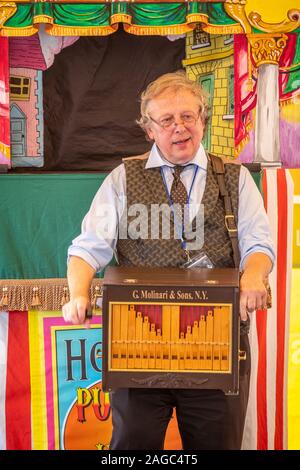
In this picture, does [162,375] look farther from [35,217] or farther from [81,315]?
[35,217]

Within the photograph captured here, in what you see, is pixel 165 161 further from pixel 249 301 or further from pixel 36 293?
pixel 36 293

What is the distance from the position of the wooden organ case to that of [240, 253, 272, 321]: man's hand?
7 cm

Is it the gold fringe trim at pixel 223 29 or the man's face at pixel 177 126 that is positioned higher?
the gold fringe trim at pixel 223 29

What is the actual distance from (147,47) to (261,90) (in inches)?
24.3

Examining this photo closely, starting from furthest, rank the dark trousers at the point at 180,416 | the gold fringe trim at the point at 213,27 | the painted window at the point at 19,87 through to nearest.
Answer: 1. the painted window at the point at 19,87
2. the gold fringe trim at the point at 213,27
3. the dark trousers at the point at 180,416

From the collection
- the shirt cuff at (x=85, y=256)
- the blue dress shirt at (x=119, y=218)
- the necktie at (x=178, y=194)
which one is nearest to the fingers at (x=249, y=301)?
the blue dress shirt at (x=119, y=218)

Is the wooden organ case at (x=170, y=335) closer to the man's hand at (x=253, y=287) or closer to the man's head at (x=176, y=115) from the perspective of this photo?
the man's hand at (x=253, y=287)

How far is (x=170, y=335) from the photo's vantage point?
1976 mm

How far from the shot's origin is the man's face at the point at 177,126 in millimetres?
2270

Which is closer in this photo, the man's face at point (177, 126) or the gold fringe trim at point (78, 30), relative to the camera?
the man's face at point (177, 126)

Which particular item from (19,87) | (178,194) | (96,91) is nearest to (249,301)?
(178,194)

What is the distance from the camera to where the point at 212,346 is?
1.98 metres

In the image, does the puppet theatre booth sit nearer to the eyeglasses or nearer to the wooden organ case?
the eyeglasses

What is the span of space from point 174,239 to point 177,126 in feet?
Result: 1.15
